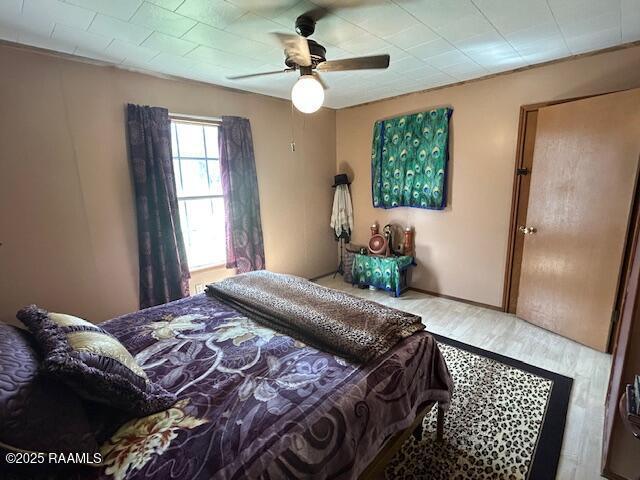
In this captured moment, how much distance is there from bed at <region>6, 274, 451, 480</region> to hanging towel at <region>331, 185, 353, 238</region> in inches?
111

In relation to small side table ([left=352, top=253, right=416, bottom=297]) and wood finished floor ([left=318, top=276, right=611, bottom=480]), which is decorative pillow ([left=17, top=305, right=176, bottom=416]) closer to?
wood finished floor ([left=318, top=276, right=611, bottom=480])

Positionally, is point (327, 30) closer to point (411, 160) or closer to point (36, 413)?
point (411, 160)

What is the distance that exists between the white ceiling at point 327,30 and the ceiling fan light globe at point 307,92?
13.9 inches

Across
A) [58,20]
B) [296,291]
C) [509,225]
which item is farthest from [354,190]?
[58,20]

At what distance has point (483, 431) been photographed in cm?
171

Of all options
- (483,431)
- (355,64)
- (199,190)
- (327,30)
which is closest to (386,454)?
(483,431)

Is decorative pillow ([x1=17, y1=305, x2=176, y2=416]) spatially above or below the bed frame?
above

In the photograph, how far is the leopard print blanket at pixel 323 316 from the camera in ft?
4.49

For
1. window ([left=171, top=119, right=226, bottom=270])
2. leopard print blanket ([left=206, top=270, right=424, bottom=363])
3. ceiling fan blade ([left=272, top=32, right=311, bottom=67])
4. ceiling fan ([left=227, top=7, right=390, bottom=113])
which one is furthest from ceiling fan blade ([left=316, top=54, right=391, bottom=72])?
window ([left=171, top=119, right=226, bottom=270])

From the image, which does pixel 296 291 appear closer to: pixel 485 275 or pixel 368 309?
pixel 368 309

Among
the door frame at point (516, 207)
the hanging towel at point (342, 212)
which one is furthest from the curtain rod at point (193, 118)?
the door frame at point (516, 207)

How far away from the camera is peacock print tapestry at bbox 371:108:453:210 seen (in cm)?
335

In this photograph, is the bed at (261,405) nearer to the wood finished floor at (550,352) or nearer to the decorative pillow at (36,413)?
the decorative pillow at (36,413)

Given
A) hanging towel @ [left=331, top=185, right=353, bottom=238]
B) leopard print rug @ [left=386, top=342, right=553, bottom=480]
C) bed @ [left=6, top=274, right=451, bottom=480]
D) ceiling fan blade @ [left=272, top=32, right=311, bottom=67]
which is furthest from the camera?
hanging towel @ [left=331, top=185, right=353, bottom=238]
